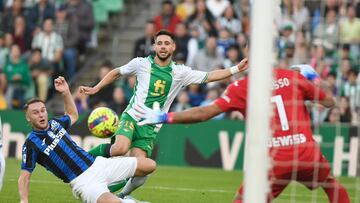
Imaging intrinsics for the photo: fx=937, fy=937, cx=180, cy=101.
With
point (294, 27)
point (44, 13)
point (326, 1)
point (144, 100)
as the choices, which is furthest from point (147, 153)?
point (44, 13)

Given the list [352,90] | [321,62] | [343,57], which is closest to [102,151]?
[321,62]

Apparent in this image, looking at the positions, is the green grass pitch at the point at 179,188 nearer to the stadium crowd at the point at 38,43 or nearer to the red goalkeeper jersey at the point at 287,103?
the red goalkeeper jersey at the point at 287,103

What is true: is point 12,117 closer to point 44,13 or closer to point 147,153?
point 44,13

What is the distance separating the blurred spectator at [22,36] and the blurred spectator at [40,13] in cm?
18

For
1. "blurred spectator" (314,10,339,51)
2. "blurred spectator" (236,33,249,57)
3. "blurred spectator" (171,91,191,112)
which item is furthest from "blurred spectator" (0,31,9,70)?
"blurred spectator" (314,10,339,51)

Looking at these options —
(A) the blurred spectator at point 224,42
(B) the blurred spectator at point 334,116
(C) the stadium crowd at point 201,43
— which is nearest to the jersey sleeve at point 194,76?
(C) the stadium crowd at point 201,43

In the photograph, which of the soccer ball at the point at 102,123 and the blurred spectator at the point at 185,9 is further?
the blurred spectator at the point at 185,9

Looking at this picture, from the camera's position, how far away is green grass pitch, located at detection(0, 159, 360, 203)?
43.2 feet

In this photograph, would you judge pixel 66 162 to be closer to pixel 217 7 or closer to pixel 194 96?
pixel 194 96

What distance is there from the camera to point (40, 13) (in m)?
23.3

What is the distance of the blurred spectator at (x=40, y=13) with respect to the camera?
2311cm

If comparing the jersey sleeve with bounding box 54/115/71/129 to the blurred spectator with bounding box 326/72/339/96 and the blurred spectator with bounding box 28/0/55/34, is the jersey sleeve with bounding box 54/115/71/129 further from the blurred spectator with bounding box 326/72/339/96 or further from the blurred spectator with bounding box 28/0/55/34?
the blurred spectator with bounding box 28/0/55/34

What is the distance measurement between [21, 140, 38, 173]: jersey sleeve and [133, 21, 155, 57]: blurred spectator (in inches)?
443

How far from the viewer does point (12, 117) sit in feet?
67.1
